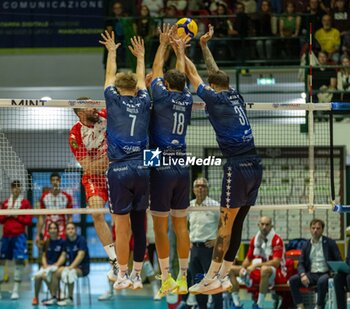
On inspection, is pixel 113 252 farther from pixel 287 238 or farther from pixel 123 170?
pixel 287 238

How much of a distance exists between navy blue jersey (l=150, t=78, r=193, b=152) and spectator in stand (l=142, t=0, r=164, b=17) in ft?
42.4

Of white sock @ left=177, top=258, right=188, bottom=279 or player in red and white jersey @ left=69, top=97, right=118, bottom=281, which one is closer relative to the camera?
white sock @ left=177, top=258, right=188, bottom=279

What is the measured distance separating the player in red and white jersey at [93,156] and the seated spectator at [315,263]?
601 cm


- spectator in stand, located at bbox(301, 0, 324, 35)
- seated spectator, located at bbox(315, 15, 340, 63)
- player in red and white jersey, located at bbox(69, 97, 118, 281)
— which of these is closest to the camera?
player in red and white jersey, located at bbox(69, 97, 118, 281)

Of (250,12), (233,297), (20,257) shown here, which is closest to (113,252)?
(233,297)

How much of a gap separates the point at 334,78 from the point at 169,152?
415 inches

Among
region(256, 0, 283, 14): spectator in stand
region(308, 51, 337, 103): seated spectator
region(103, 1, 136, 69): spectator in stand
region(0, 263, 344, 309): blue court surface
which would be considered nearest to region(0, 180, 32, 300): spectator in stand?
region(0, 263, 344, 309): blue court surface

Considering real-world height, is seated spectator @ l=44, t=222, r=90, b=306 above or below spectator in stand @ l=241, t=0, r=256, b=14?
below

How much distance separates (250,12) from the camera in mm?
24234

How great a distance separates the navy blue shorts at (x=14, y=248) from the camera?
22.3 m

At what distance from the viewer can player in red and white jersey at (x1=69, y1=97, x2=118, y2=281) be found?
12953 mm

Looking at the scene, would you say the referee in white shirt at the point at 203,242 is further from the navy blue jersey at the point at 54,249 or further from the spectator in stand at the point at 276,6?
A: the spectator in stand at the point at 276,6

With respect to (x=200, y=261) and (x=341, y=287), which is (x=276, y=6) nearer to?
(x=200, y=261)

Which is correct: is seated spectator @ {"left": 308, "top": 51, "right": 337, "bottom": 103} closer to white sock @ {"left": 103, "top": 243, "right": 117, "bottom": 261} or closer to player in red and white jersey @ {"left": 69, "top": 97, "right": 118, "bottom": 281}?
player in red and white jersey @ {"left": 69, "top": 97, "right": 118, "bottom": 281}
